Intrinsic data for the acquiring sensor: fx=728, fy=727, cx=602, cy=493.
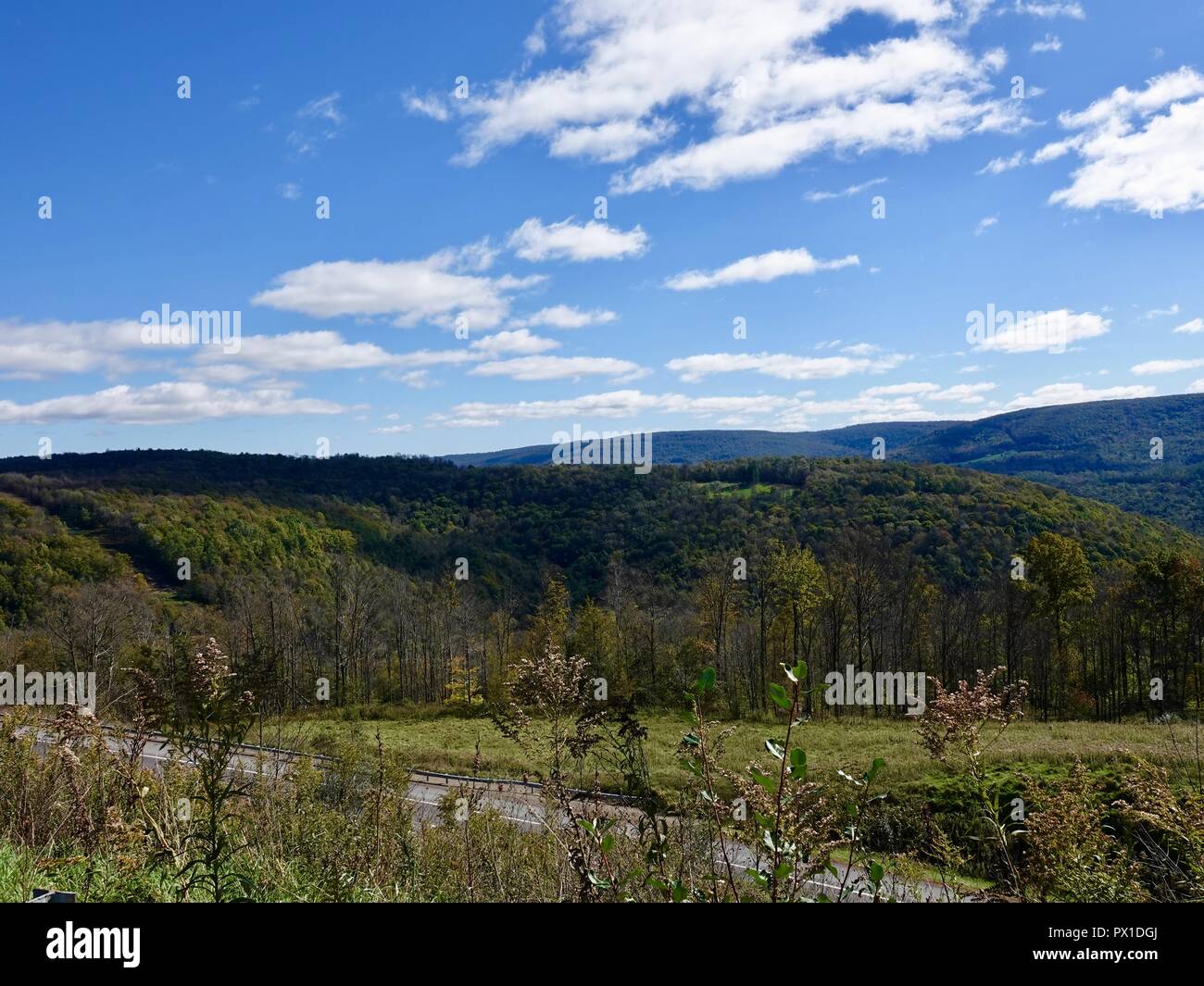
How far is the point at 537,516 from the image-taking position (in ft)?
312

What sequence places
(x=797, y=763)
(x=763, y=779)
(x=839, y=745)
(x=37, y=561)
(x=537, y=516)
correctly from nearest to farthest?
(x=797, y=763) < (x=763, y=779) < (x=839, y=745) < (x=37, y=561) < (x=537, y=516)

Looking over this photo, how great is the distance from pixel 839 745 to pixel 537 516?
73925mm

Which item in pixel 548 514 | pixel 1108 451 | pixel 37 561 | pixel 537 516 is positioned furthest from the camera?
pixel 1108 451

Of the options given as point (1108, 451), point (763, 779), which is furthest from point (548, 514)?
point (1108, 451)

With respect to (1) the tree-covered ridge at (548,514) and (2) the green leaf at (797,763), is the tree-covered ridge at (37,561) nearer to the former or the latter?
(1) the tree-covered ridge at (548,514)

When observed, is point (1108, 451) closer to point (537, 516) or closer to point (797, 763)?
point (537, 516)

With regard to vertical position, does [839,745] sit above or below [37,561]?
below

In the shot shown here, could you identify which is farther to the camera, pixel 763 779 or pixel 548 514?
pixel 548 514

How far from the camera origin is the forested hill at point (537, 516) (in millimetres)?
57719

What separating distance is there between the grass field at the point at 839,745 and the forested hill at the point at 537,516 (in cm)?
1591

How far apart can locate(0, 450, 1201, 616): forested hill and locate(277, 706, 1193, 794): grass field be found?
15913 millimetres

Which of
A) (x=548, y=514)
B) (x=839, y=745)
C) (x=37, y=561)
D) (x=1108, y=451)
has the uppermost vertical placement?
(x=1108, y=451)

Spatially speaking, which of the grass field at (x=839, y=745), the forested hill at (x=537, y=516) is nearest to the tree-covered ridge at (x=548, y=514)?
the forested hill at (x=537, y=516)

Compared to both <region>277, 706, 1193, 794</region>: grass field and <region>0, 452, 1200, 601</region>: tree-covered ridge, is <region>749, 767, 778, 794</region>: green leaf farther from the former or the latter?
<region>0, 452, 1200, 601</region>: tree-covered ridge
